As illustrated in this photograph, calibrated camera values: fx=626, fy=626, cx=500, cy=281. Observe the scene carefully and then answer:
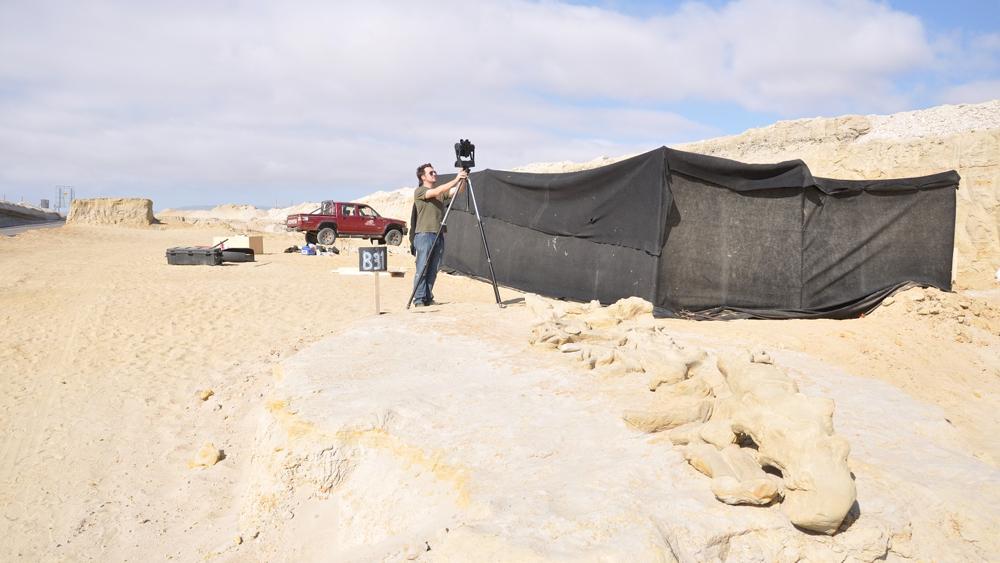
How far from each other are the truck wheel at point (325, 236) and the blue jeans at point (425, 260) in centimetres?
1290

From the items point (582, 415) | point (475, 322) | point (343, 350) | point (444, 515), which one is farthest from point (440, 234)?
point (444, 515)

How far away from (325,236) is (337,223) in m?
0.54

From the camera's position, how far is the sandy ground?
13.2ft

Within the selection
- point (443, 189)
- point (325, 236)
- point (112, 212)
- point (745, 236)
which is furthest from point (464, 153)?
point (112, 212)

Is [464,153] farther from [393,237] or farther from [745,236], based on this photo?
[393,237]

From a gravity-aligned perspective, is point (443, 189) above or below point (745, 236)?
above

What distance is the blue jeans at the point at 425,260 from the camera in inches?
264

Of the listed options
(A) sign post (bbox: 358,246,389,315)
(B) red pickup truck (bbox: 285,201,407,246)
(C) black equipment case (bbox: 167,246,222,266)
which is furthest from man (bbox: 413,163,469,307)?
(B) red pickup truck (bbox: 285,201,407,246)

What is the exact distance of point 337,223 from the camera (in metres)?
19.2

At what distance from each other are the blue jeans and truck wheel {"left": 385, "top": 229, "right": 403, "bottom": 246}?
1354 cm

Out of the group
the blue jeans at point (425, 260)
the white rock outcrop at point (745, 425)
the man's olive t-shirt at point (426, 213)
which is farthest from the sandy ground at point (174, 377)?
the white rock outcrop at point (745, 425)

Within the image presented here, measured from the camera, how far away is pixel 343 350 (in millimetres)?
5047

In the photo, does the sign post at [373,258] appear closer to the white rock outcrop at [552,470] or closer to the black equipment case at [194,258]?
the white rock outcrop at [552,470]

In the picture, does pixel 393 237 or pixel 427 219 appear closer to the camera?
pixel 427 219
